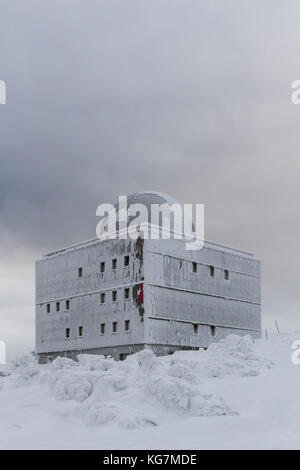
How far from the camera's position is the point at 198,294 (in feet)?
140

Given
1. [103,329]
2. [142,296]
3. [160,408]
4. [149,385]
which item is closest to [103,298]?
[103,329]

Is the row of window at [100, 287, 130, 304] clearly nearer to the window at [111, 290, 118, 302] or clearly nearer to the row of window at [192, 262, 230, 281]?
the window at [111, 290, 118, 302]

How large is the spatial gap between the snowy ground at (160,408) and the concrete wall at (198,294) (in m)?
10.4

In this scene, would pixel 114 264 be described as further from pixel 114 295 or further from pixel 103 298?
pixel 103 298

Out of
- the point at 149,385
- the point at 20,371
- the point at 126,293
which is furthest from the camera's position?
the point at 126,293

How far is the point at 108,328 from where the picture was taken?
40781 mm

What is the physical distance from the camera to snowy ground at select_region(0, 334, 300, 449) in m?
15.9

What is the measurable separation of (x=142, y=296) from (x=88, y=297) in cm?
527

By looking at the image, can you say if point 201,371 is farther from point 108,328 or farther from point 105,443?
point 108,328

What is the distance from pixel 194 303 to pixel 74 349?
8764mm

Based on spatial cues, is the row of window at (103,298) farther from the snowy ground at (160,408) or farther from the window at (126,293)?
the snowy ground at (160,408)

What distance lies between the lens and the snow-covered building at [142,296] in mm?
39312

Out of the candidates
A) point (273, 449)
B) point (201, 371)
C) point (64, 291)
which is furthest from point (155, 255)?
point (273, 449)

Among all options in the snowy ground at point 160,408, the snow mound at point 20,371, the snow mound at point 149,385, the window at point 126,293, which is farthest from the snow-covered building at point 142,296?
the snowy ground at point 160,408
